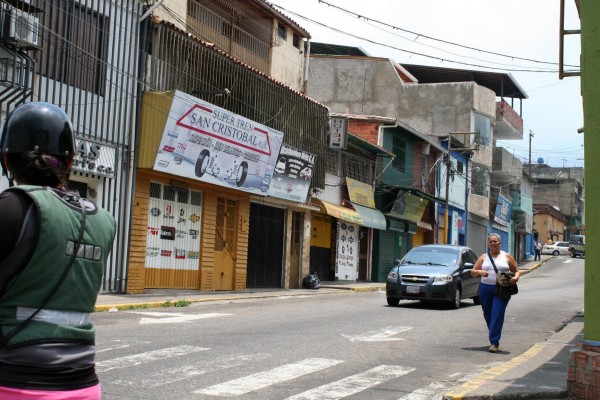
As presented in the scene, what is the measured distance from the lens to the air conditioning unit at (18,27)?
14664mm

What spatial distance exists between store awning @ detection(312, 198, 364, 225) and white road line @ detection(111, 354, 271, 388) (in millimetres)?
18417

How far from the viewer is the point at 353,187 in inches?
1235

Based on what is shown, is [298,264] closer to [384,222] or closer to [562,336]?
[384,222]

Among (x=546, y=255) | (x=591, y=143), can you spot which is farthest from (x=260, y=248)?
(x=546, y=255)

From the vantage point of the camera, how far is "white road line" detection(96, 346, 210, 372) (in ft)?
28.1

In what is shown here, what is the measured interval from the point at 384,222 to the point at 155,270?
15.9m

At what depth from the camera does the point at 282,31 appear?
2858 centimetres

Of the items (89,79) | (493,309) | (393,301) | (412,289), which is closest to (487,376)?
(493,309)

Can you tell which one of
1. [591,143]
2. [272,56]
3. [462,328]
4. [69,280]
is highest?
[272,56]

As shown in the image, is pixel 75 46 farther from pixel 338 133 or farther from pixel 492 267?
pixel 338 133

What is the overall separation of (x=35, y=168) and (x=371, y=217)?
29998mm

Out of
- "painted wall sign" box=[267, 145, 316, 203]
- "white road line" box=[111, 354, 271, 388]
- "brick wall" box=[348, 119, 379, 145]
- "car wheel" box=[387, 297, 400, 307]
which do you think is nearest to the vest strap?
"white road line" box=[111, 354, 271, 388]

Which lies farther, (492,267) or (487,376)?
(492,267)

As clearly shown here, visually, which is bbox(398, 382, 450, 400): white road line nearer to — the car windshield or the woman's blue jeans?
the woman's blue jeans
